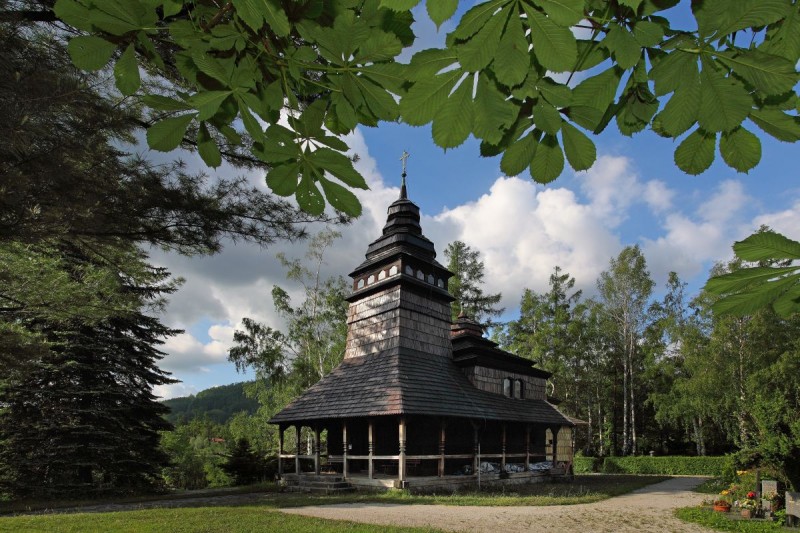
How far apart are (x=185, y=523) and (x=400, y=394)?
331 inches

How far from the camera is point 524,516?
1136 cm

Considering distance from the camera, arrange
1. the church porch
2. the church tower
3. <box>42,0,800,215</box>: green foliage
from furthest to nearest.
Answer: the church tower < the church porch < <box>42,0,800,215</box>: green foliage

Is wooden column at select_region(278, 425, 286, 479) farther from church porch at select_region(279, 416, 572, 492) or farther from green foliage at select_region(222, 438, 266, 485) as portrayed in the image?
green foliage at select_region(222, 438, 266, 485)

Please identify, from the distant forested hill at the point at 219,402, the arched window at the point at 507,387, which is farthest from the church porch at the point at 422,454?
the distant forested hill at the point at 219,402

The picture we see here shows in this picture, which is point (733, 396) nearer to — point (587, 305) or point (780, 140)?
point (587, 305)

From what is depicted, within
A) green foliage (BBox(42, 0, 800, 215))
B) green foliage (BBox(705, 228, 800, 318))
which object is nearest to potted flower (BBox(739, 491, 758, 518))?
green foliage (BBox(705, 228, 800, 318))

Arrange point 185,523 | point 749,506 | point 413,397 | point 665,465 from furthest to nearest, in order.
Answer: point 665,465
point 413,397
point 749,506
point 185,523

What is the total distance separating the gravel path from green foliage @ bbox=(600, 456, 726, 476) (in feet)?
61.6

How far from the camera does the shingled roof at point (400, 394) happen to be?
16656 mm

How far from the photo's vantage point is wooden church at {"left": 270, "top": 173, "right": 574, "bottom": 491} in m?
17.3

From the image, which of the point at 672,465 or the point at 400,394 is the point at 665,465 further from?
the point at 400,394

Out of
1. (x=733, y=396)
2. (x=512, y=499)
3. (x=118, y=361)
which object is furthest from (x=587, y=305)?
(x=118, y=361)

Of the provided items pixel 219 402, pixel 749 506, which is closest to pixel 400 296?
pixel 749 506

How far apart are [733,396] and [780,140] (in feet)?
103
